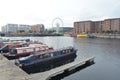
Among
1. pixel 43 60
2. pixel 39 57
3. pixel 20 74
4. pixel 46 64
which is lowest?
pixel 46 64

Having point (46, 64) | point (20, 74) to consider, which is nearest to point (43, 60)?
point (46, 64)

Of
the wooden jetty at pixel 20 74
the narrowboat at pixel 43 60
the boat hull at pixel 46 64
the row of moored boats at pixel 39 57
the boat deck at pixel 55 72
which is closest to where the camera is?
the wooden jetty at pixel 20 74

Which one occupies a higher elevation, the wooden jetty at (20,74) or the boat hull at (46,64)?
the wooden jetty at (20,74)

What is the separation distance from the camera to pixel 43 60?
33.2m

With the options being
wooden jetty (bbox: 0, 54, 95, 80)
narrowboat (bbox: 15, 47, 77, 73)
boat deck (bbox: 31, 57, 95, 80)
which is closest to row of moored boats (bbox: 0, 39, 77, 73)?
narrowboat (bbox: 15, 47, 77, 73)

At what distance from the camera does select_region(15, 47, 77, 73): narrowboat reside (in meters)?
29.5

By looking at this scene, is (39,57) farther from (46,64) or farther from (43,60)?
(46,64)

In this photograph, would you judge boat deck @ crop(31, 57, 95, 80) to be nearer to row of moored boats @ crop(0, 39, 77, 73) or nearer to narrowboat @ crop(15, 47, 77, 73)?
narrowboat @ crop(15, 47, 77, 73)

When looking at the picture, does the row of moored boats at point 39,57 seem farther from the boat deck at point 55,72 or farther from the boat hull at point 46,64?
the boat deck at point 55,72

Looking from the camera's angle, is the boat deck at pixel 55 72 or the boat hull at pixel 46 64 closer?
the boat deck at pixel 55 72

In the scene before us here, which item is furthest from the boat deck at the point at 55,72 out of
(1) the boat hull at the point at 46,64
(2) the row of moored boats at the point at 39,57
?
(2) the row of moored boats at the point at 39,57

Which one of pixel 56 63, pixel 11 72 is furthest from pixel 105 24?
pixel 11 72

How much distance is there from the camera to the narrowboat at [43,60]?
1163 inches

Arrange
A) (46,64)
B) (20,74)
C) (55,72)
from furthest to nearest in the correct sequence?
(46,64), (55,72), (20,74)
